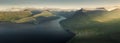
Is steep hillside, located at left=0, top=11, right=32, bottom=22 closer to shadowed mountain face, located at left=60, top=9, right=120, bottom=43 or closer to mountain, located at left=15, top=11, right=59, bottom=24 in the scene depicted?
mountain, located at left=15, top=11, right=59, bottom=24

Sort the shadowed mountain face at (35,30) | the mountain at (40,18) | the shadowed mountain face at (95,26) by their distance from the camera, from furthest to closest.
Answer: the mountain at (40,18) < the shadowed mountain face at (35,30) < the shadowed mountain face at (95,26)

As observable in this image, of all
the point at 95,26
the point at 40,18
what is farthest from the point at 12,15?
the point at 95,26

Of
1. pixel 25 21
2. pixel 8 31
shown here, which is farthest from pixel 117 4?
pixel 8 31

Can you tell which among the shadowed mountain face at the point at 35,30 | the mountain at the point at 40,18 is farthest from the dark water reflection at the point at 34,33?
the mountain at the point at 40,18

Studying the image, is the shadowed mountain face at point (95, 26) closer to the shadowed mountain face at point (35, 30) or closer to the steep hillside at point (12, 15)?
the shadowed mountain face at point (35, 30)

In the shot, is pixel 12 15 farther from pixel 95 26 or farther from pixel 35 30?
pixel 95 26

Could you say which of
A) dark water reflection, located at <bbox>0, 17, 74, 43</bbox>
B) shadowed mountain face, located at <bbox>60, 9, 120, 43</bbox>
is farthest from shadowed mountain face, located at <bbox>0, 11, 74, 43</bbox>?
shadowed mountain face, located at <bbox>60, 9, 120, 43</bbox>
